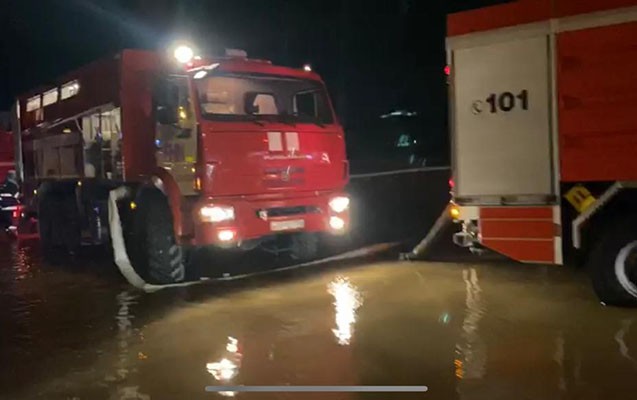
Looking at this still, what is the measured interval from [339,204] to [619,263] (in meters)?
4.19

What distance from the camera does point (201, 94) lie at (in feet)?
33.8

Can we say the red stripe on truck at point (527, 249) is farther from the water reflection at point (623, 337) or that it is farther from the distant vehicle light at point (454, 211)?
the water reflection at point (623, 337)

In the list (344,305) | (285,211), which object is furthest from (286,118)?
(344,305)

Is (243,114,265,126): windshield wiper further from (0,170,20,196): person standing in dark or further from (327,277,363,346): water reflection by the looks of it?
(0,170,20,196): person standing in dark

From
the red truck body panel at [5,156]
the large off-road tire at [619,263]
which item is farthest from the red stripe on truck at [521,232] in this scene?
the red truck body panel at [5,156]

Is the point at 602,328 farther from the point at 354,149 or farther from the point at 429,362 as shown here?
the point at 354,149

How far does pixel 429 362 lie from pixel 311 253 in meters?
6.38

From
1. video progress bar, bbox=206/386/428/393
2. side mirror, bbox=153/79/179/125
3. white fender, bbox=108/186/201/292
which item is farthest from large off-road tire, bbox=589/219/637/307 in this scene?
white fender, bbox=108/186/201/292

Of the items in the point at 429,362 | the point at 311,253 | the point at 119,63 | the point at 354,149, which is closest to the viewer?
the point at 429,362

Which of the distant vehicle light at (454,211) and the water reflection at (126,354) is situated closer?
the water reflection at (126,354)

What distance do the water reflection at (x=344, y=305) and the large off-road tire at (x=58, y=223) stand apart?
19.2 feet

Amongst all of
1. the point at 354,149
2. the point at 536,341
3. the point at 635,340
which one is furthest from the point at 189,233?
the point at 354,149

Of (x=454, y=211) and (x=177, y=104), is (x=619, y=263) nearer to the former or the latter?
(x=454, y=211)

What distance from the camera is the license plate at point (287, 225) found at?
35.5 feet
